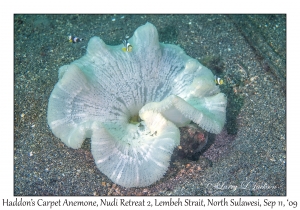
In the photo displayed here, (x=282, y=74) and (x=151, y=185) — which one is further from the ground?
(x=282, y=74)

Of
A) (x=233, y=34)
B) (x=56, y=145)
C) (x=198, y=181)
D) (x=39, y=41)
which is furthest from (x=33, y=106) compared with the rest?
(x=233, y=34)

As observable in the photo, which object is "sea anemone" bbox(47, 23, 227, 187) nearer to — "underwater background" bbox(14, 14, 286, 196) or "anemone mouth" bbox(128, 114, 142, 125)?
"anemone mouth" bbox(128, 114, 142, 125)

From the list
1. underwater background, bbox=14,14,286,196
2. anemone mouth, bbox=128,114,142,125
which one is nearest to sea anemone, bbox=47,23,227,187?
anemone mouth, bbox=128,114,142,125

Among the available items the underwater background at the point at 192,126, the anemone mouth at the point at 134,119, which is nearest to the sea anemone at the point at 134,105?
the anemone mouth at the point at 134,119

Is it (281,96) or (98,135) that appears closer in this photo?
(98,135)

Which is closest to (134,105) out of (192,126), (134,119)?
(134,119)

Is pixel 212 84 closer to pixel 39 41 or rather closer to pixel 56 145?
pixel 56 145
